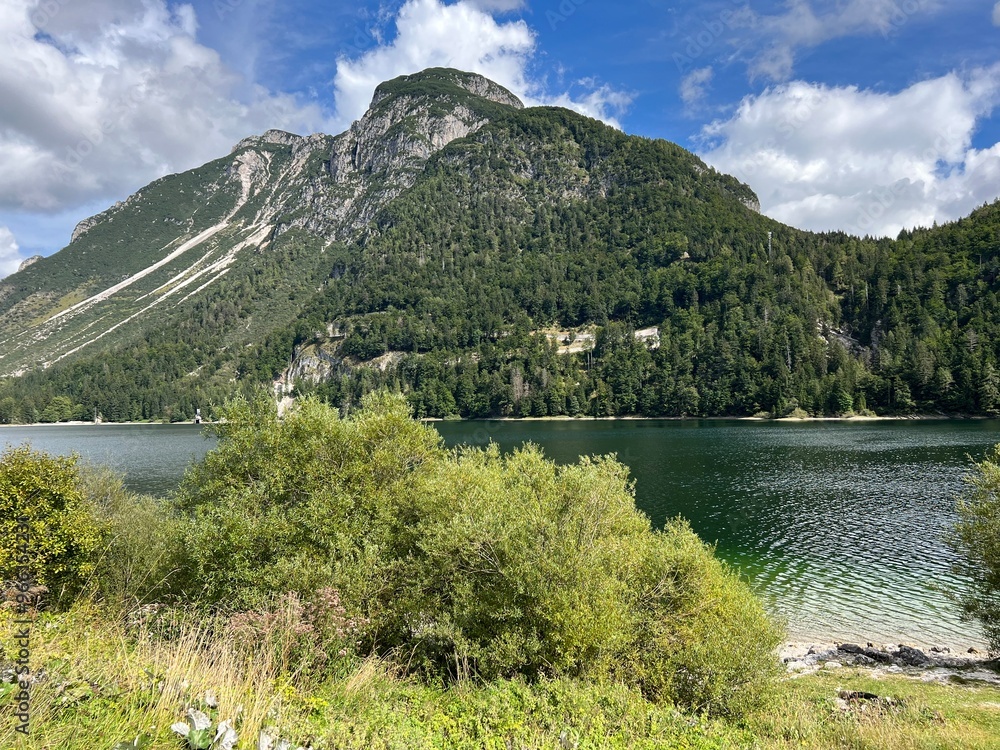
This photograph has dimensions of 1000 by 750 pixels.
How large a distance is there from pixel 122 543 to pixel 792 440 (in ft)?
353

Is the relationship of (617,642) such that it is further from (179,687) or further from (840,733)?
(179,687)

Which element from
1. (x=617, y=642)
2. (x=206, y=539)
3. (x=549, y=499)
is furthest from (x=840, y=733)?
(x=206, y=539)

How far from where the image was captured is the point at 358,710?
11.2m

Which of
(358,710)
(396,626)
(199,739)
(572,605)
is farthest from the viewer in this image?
(396,626)

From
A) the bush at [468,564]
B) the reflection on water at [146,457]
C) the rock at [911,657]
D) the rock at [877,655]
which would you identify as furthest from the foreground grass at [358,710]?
the reflection on water at [146,457]

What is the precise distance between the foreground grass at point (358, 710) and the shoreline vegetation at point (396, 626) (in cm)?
6

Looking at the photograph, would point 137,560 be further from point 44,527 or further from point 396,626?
point 396,626

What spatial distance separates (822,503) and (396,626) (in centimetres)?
5353

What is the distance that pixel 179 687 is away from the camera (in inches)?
328

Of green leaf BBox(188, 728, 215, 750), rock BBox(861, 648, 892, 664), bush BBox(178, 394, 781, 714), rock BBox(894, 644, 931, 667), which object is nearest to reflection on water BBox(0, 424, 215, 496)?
bush BBox(178, 394, 781, 714)

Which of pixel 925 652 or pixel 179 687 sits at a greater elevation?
pixel 179 687

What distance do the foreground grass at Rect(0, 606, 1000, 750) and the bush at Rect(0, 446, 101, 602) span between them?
4948 millimetres

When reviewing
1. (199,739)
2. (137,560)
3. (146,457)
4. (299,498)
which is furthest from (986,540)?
(146,457)

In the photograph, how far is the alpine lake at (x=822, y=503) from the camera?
1222 inches
